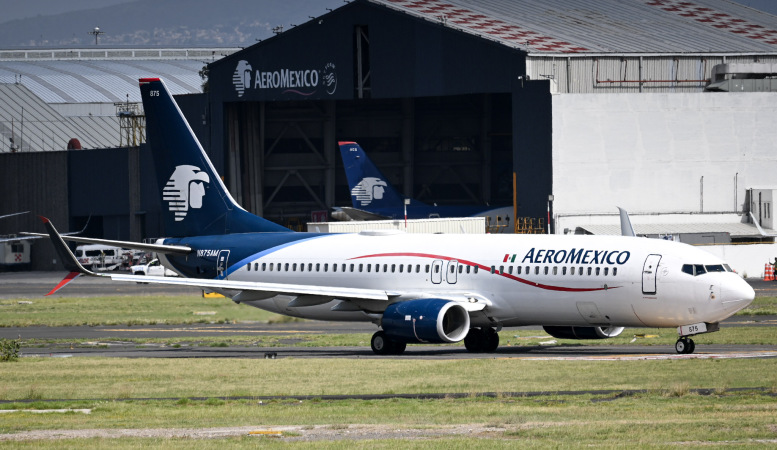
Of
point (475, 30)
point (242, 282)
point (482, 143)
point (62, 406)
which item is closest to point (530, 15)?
point (475, 30)

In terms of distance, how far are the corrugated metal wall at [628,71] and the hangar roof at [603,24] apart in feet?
3.10

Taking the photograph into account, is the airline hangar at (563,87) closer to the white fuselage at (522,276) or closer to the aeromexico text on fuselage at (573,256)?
the white fuselage at (522,276)

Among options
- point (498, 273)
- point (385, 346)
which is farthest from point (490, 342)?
point (385, 346)

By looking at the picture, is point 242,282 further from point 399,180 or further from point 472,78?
point 399,180

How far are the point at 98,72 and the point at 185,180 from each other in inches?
4774

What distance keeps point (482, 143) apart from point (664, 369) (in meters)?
90.3

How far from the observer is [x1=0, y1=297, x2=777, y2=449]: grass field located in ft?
69.9

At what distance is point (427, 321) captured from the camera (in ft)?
132

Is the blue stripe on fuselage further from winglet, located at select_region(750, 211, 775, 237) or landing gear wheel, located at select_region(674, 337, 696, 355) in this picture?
winglet, located at select_region(750, 211, 775, 237)

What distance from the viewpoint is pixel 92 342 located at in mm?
48625

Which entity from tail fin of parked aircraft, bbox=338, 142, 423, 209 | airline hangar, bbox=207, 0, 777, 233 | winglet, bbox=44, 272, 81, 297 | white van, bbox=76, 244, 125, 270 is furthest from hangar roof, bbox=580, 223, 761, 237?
winglet, bbox=44, 272, 81, 297

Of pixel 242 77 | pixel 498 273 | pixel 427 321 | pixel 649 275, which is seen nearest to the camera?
pixel 649 275

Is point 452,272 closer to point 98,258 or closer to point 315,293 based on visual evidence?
point 315,293

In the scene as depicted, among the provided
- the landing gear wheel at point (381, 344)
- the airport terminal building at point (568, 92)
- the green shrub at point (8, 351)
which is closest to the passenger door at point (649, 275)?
the landing gear wheel at point (381, 344)
